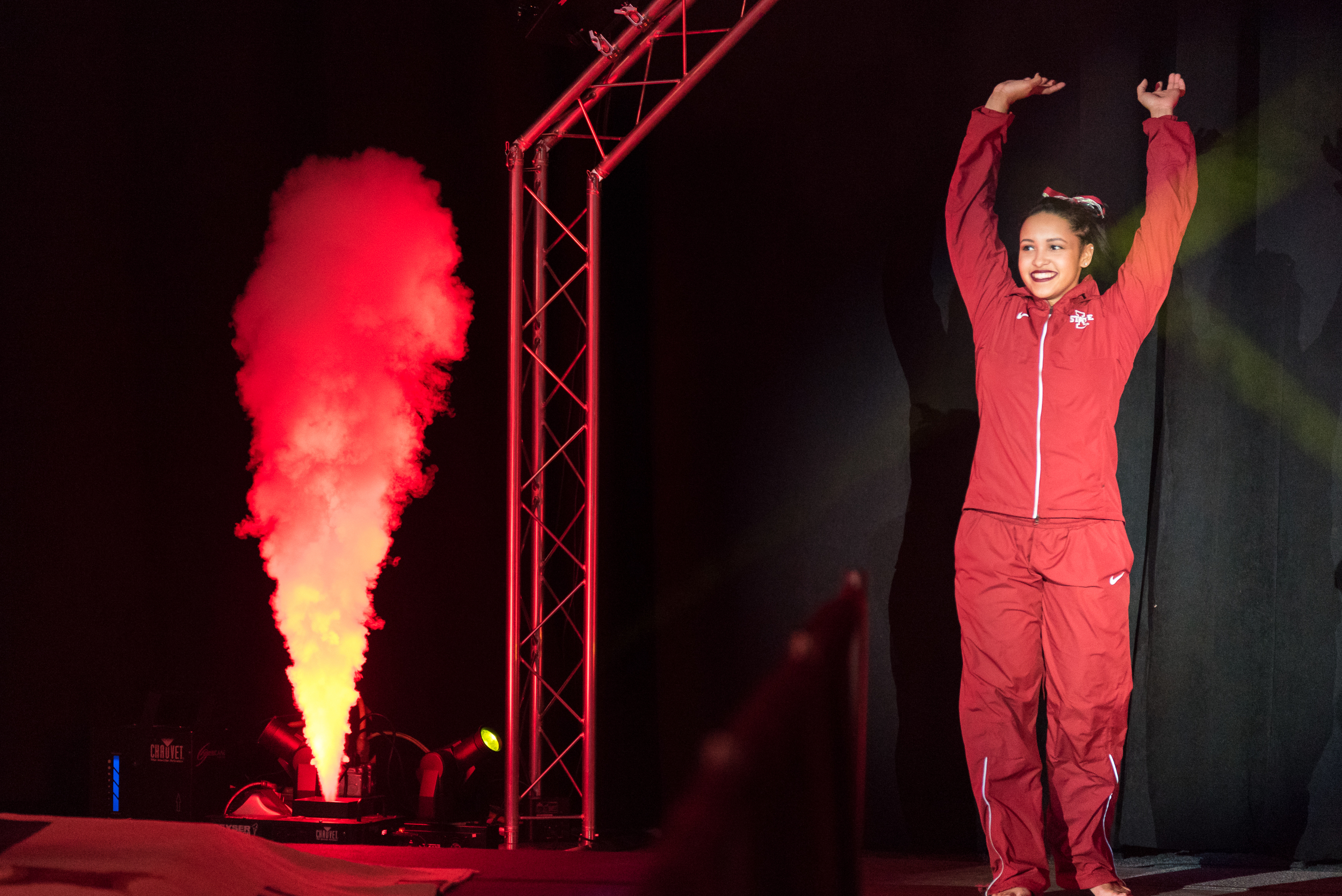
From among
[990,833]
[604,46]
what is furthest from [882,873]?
[604,46]

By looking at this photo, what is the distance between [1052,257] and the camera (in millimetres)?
3250

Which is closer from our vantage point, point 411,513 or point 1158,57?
point 1158,57

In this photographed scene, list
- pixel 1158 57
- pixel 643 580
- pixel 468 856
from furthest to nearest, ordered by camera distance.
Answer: pixel 643 580 → pixel 1158 57 → pixel 468 856

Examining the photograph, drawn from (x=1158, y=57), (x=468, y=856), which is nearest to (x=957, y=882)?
(x=468, y=856)

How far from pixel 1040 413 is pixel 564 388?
1.56 meters

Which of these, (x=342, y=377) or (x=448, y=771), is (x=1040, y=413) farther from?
(x=342, y=377)

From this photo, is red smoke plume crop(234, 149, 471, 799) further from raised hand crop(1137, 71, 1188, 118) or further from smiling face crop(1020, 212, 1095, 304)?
raised hand crop(1137, 71, 1188, 118)

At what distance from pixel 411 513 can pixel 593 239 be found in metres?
1.30

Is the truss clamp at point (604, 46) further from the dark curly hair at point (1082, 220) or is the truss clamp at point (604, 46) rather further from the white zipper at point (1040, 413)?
the white zipper at point (1040, 413)

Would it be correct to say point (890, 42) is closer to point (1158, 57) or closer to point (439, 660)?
point (1158, 57)

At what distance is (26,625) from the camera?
400 centimetres

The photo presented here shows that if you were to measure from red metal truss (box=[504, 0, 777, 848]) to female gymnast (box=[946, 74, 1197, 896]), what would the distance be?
115 cm

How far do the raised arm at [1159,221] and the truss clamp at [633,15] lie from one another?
4.90 feet

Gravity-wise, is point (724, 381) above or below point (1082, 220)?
below
